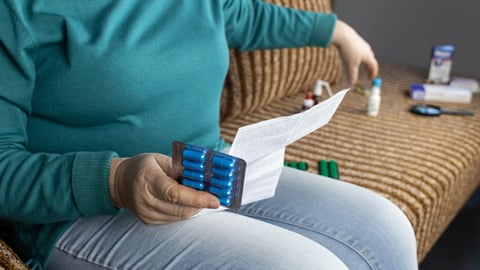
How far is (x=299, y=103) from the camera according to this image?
165 cm

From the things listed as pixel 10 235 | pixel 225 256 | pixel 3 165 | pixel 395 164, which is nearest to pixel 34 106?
pixel 3 165

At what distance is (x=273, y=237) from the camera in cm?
78

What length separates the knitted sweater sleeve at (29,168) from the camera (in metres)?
0.75

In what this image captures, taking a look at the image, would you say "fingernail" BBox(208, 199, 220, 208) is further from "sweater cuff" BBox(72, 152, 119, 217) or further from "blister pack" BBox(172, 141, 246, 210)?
"sweater cuff" BBox(72, 152, 119, 217)

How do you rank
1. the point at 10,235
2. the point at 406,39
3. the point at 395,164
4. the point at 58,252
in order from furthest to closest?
the point at 406,39 < the point at 395,164 < the point at 10,235 < the point at 58,252

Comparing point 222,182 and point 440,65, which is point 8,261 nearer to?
point 222,182

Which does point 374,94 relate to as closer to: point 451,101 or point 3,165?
point 451,101

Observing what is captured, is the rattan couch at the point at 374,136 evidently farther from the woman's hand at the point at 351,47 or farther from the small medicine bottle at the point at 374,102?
the woman's hand at the point at 351,47

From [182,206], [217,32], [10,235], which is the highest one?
[217,32]

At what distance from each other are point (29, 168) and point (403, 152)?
845 millimetres

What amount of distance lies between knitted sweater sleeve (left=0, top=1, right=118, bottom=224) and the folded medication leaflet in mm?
148

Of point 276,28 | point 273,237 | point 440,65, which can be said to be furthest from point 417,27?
point 273,237

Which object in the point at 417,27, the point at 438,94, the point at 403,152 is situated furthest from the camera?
the point at 417,27

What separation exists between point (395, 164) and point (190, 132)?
520 mm
